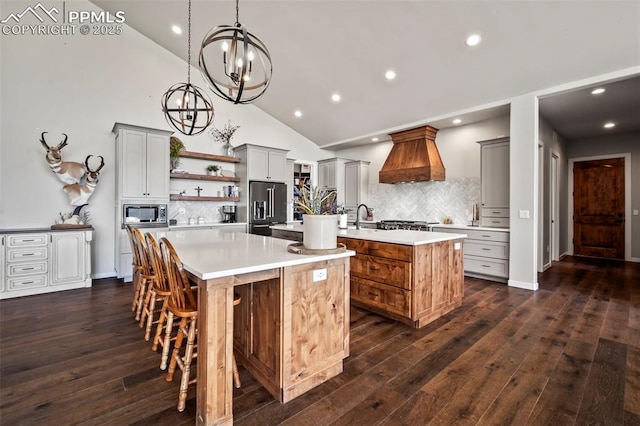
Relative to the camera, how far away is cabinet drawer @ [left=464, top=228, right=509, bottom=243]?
4551 mm

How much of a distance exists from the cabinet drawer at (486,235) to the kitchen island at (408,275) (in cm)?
163

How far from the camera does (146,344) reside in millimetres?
2529

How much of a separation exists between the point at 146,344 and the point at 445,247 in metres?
3.08

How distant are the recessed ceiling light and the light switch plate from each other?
11.5 ft

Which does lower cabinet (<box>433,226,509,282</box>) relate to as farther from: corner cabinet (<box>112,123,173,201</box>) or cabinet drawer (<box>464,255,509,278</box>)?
corner cabinet (<box>112,123,173,201</box>)

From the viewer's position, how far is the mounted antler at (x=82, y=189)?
4371 millimetres

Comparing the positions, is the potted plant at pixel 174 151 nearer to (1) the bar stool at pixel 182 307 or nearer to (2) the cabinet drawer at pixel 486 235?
(1) the bar stool at pixel 182 307

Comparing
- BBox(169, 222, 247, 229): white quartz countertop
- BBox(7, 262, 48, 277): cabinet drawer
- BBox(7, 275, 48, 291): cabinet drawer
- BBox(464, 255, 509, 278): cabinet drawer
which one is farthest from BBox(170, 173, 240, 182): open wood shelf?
BBox(464, 255, 509, 278): cabinet drawer

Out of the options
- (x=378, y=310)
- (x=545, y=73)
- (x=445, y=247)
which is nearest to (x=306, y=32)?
(x=545, y=73)

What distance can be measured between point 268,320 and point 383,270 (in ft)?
5.17

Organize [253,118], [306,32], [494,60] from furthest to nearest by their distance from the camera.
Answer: [253,118], [306,32], [494,60]

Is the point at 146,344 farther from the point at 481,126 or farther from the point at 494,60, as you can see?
the point at 481,126

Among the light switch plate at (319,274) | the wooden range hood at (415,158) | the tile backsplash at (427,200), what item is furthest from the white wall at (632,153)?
the light switch plate at (319,274)

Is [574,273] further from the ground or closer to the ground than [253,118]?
closer to the ground
